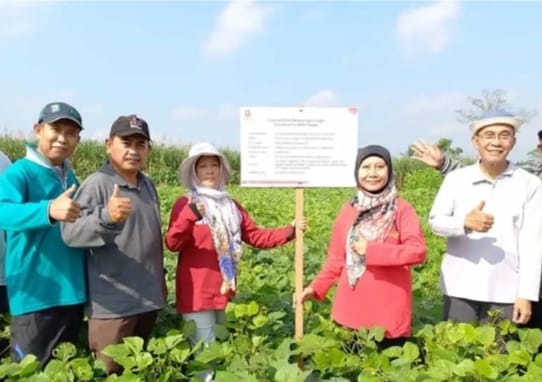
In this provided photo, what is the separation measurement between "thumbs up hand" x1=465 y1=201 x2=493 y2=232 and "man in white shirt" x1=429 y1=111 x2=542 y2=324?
3cm

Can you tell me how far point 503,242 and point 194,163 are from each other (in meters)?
1.67

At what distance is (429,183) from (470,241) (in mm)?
17827

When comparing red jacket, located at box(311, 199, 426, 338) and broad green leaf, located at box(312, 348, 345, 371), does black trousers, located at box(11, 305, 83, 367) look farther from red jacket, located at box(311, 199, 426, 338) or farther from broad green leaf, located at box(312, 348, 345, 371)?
red jacket, located at box(311, 199, 426, 338)

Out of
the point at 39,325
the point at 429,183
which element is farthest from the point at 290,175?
the point at 429,183

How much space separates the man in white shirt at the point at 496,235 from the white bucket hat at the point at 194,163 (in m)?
1.16

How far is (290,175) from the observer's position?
325 cm

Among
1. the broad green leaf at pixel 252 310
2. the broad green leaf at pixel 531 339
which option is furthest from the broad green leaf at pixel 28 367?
the broad green leaf at pixel 531 339

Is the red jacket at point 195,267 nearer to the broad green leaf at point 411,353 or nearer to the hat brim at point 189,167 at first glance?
the hat brim at point 189,167

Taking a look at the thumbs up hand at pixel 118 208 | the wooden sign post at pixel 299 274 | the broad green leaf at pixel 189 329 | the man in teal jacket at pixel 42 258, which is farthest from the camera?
the wooden sign post at pixel 299 274

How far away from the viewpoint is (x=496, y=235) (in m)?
2.92

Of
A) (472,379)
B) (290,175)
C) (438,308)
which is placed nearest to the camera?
(472,379)

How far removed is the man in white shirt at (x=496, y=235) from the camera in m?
2.87

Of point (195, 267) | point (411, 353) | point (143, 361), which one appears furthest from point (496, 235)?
point (143, 361)

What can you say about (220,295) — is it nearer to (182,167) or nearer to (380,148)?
(182,167)
